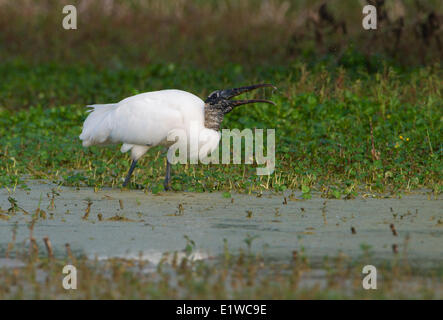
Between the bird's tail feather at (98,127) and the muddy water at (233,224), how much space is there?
1.86 ft

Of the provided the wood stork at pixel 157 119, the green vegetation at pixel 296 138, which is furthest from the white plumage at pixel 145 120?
the green vegetation at pixel 296 138

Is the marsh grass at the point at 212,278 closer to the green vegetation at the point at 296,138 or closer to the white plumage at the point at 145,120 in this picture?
the green vegetation at the point at 296,138

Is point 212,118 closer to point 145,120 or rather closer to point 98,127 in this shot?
point 145,120

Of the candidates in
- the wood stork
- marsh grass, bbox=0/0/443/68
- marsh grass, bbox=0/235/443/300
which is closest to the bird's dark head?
the wood stork

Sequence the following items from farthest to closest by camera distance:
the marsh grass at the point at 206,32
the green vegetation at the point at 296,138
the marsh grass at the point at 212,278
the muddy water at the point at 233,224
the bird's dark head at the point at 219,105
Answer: the marsh grass at the point at 206,32 → the green vegetation at the point at 296,138 → the bird's dark head at the point at 219,105 → the muddy water at the point at 233,224 → the marsh grass at the point at 212,278

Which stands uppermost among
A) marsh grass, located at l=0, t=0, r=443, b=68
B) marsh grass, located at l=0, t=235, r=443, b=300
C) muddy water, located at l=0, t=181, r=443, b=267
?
marsh grass, located at l=0, t=0, r=443, b=68

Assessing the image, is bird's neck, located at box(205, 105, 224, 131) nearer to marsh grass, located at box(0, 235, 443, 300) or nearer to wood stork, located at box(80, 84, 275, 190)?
wood stork, located at box(80, 84, 275, 190)

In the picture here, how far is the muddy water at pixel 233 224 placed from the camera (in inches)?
183

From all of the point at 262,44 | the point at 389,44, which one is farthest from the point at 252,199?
the point at 262,44

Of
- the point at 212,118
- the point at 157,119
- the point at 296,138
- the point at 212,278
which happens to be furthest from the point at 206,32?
the point at 212,278

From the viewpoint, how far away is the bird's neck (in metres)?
6.89

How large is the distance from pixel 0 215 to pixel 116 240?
99 centimetres

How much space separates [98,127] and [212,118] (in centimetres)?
91

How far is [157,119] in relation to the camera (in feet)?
22.1
